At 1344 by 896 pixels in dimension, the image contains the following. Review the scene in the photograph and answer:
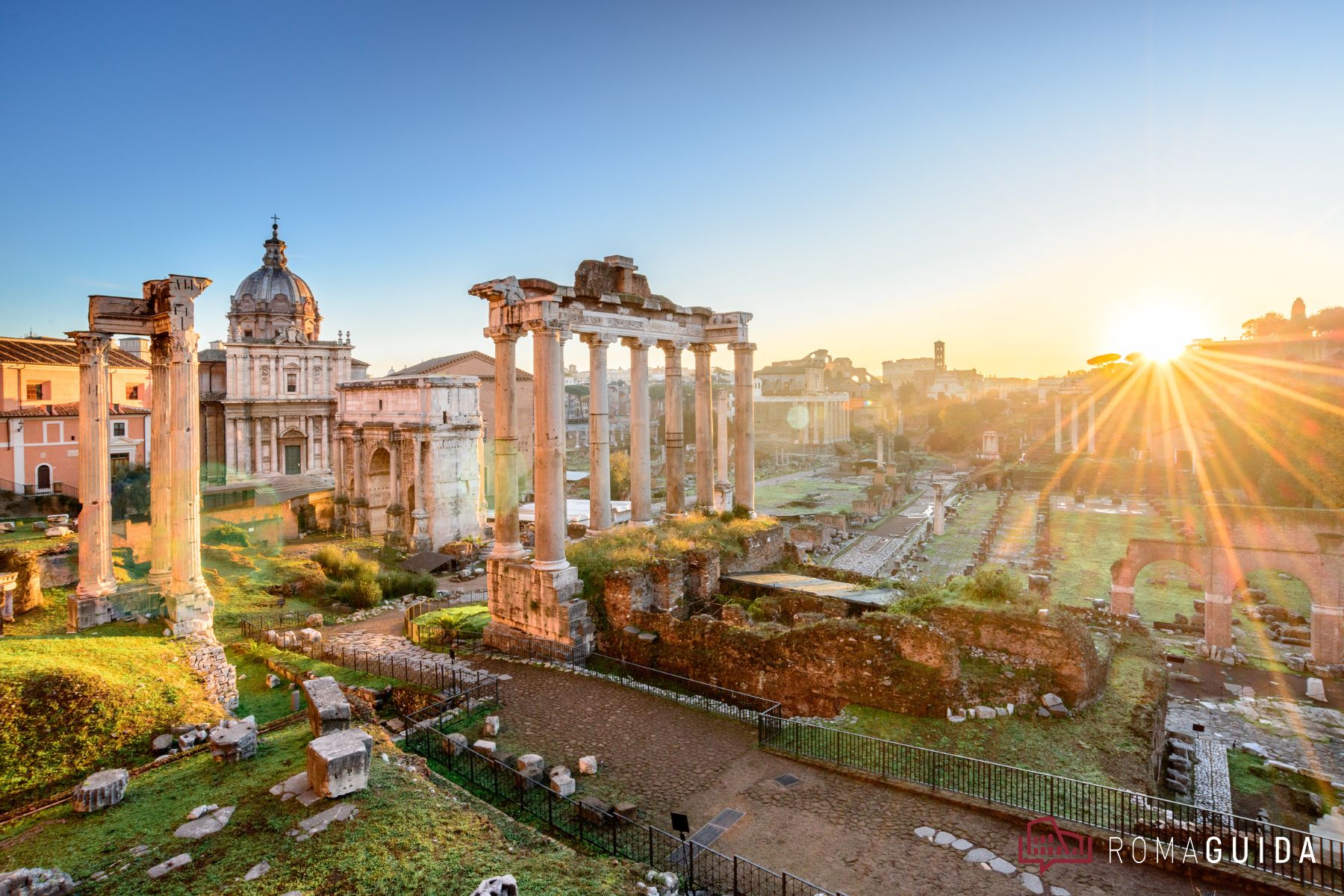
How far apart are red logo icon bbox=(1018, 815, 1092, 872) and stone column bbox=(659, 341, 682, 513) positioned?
11.0 m

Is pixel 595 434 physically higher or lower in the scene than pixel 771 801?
higher

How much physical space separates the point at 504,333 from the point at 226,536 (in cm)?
2085

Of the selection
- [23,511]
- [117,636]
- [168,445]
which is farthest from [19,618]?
[23,511]

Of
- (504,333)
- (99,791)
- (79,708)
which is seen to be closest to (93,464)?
(79,708)

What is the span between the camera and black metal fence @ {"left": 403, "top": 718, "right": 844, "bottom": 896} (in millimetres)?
6877

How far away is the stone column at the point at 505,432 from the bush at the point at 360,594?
9194mm

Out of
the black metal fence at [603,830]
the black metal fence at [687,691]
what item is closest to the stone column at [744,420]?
the black metal fence at [687,691]

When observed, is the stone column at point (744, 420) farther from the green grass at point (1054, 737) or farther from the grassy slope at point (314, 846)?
the grassy slope at point (314, 846)

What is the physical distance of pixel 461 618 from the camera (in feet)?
52.6

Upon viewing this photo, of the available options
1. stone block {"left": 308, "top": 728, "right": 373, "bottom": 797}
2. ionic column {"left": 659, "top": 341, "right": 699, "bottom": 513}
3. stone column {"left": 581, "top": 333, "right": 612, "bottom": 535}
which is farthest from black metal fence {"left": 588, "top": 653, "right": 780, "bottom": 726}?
stone block {"left": 308, "top": 728, "right": 373, "bottom": 797}

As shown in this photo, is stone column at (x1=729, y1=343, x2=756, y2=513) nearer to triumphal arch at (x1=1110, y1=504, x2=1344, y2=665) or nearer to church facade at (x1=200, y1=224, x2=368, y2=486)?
triumphal arch at (x1=1110, y1=504, x2=1344, y2=665)

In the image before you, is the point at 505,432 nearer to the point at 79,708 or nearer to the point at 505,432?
the point at 505,432

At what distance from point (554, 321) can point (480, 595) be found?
466 inches

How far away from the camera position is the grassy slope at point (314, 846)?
5.73 meters
